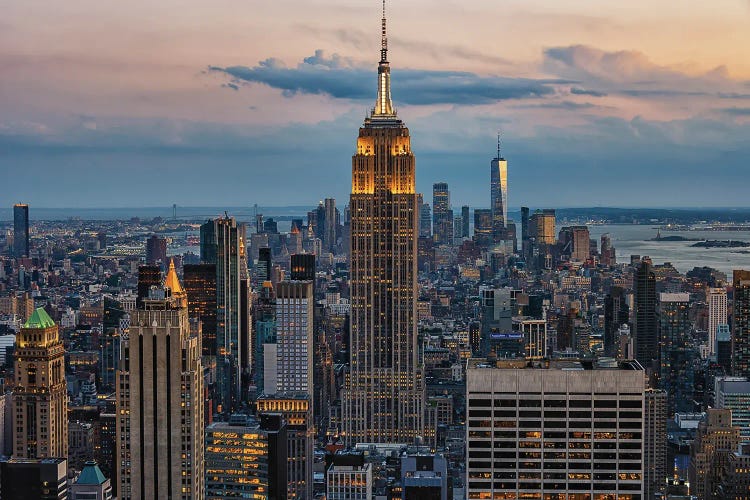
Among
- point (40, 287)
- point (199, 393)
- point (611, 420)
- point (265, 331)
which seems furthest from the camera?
point (265, 331)

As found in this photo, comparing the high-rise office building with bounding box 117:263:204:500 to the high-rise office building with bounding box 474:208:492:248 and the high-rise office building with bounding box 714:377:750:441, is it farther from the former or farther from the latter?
the high-rise office building with bounding box 474:208:492:248

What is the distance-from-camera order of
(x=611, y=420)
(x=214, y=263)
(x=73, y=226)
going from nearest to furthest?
(x=611, y=420)
(x=73, y=226)
(x=214, y=263)

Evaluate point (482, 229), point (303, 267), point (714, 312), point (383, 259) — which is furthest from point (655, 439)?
point (482, 229)

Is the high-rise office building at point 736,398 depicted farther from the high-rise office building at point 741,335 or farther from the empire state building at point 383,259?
the empire state building at point 383,259

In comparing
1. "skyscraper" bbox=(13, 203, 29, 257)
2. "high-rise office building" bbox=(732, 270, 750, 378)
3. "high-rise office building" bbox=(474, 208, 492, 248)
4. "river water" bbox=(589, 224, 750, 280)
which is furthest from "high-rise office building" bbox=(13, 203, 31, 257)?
"high-rise office building" bbox=(474, 208, 492, 248)

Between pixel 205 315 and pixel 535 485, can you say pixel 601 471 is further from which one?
pixel 205 315

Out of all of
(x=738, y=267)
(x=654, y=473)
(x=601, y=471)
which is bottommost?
(x=654, y=473)

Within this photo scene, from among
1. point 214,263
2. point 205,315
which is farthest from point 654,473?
point 214,263
